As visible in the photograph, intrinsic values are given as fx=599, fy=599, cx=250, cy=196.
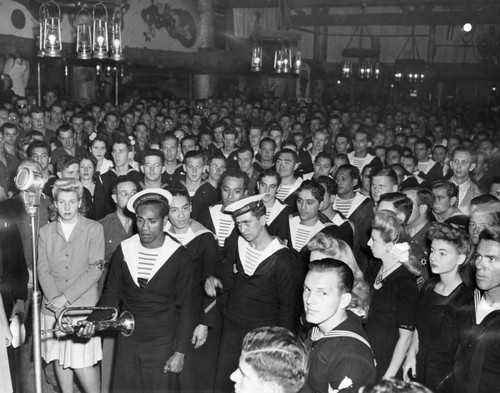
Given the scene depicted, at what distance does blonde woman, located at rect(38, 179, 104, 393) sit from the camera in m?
4.57

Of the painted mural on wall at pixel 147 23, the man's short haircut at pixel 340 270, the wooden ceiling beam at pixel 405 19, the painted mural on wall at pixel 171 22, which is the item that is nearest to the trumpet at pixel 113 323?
the man's short haircut at pixel 340 270

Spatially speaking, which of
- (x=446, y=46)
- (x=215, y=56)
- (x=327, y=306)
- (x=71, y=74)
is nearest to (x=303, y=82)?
(x=446, y=46)

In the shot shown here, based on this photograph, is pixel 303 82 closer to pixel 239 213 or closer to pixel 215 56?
pixel 215 56

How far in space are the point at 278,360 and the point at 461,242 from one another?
2.02 meters

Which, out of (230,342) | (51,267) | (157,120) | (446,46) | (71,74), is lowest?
(230,342)

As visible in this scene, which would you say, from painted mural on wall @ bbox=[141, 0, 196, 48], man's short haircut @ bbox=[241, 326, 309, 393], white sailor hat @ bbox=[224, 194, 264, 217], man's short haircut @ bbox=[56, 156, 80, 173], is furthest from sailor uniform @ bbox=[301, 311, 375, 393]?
painted mural on wall @ bbox=[141, 0, 196, 48]

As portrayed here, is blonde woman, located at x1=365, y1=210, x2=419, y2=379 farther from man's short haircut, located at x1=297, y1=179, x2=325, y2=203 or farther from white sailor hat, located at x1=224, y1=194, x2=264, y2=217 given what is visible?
man's short haircut, located at x1=297, y1=179, x2=325, y2=203

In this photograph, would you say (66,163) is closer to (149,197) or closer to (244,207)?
(149,197)

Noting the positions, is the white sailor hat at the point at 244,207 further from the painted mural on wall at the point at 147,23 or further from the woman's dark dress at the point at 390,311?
the painted mural on wall at the point at 147,23

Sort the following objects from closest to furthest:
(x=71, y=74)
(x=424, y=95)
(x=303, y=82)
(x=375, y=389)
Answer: (x=375, y=389) → (x=71, y=74) → (x=303, y=82) → (x=424, y=95)

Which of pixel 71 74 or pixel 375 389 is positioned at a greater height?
pixel 71 74

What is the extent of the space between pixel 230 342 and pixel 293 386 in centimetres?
232

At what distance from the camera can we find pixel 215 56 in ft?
58.2

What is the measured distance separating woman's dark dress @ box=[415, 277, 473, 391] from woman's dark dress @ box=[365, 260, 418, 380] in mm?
104
